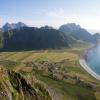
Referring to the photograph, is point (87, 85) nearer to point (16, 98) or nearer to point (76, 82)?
point (76, 82)

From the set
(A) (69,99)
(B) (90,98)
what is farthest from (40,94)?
(B) (90,98)

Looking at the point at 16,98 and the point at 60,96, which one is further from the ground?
the point at 16,98

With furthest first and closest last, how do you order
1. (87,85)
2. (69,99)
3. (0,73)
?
(87,85)
(69,99)
(0,73)

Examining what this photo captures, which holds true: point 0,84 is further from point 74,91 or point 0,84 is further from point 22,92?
point 74,91

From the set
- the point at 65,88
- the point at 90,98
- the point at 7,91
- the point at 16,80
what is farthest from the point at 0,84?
the point at 65,88

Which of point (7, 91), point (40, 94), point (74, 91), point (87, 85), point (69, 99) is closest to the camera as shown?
point (7, 91)

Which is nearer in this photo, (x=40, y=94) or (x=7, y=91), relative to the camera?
(x=7, y=91)

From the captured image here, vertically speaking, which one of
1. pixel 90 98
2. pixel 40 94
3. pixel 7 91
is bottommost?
pixel 90 98
